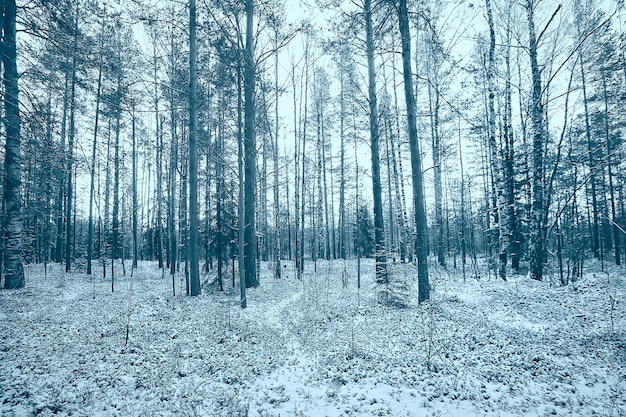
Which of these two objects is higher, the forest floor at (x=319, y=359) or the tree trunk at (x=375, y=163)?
the tree trunk at (x=375, y=163)

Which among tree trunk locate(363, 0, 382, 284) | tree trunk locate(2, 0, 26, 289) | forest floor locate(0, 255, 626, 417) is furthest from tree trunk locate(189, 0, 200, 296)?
tree trunk locate(363, 0, 382, 284)

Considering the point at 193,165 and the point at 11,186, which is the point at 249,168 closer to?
the point at 193,165

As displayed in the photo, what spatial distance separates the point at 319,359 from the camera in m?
5.80

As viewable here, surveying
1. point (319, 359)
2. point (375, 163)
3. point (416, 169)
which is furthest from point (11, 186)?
point (416, 169)

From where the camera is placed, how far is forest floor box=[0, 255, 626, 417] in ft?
13.9

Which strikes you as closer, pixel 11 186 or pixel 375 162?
pixel 11 186

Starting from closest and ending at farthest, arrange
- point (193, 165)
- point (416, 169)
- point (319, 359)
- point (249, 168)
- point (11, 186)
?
point (319, 359) → point (416, 169) → point (11, 186) → point (193, 165) → point (249, 168)

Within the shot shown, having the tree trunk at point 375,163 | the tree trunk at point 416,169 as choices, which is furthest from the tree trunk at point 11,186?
the tree trunk at point 416,169

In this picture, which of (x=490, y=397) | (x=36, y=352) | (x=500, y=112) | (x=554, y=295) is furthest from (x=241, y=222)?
(x=500, y=112)

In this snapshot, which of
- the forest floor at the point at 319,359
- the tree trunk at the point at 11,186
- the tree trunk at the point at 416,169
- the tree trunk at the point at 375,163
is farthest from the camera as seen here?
the tree trunk at the point at 375,163

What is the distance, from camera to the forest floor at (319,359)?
4234mm

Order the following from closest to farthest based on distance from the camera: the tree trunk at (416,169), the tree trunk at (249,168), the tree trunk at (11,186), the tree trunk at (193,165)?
the tree trunk at (416,169) < the tree trunk at (11,186) < the tree trunk at (193,165) < the tree trunk at (249,168)

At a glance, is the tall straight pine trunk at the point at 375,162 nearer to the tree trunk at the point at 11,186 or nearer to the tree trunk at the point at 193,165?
the tree trunk at the point at 193,165

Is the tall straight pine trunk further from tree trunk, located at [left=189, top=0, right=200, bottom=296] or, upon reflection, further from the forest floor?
tree trunk, located at [left=189, top=0, right=200, bottom=296]
